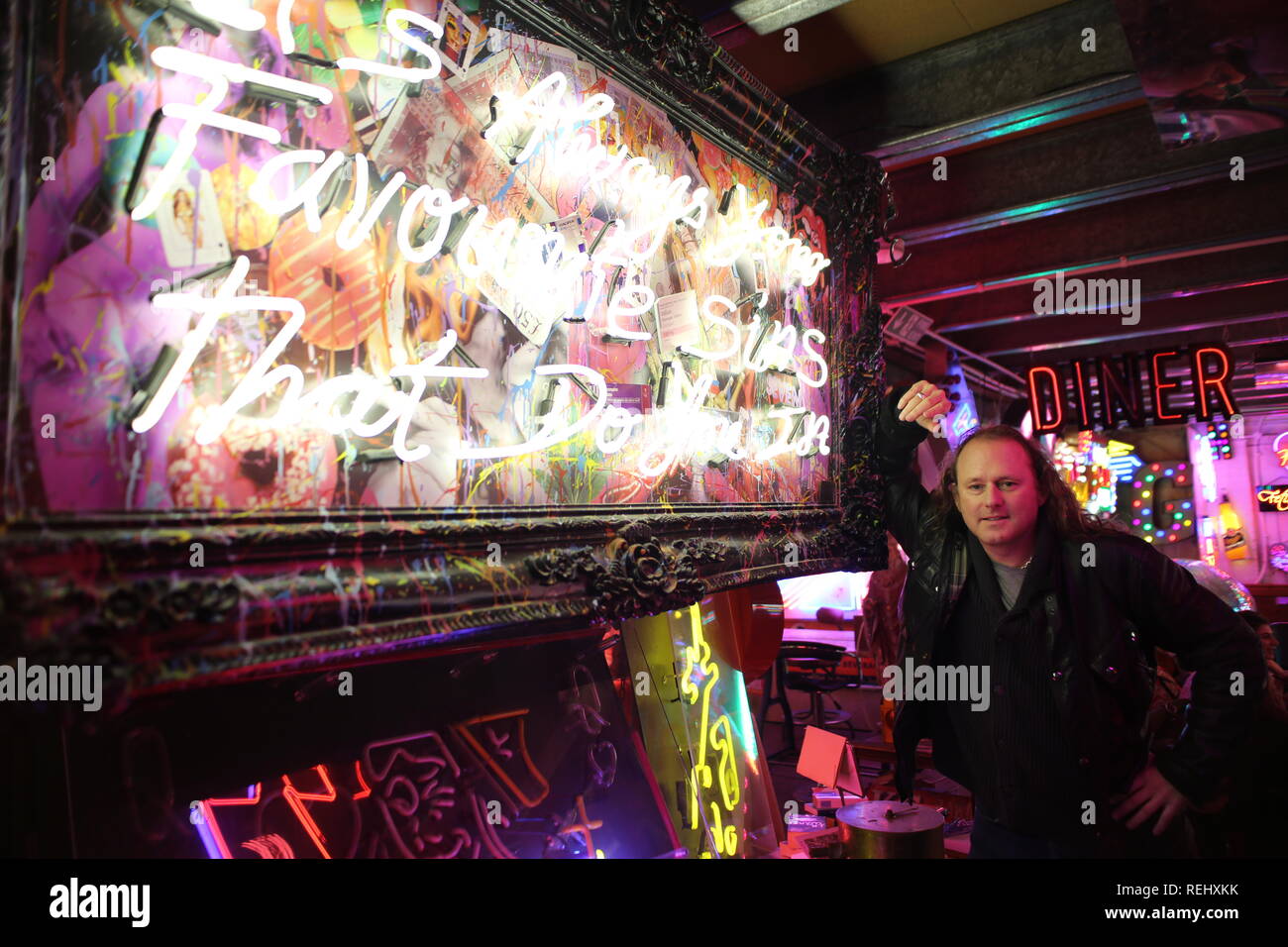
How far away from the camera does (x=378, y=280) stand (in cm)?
150

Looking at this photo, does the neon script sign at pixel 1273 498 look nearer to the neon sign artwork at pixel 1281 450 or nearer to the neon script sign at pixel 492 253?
the neon sign artwork at pixel 1281 450

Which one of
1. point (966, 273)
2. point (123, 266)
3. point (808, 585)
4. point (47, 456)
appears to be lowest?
point (808, 585)

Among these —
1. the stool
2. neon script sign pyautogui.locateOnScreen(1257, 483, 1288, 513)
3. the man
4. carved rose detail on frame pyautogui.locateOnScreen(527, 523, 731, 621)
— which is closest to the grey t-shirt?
the man

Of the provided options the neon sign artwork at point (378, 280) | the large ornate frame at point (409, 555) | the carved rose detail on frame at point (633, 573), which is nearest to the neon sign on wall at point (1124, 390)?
the large ornate frame at point (409, 555)

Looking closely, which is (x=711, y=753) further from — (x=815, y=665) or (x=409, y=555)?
(x=815, y=665)

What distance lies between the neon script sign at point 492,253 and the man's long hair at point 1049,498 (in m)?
0.52

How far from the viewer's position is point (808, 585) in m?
11.3

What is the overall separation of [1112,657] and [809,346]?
136cm

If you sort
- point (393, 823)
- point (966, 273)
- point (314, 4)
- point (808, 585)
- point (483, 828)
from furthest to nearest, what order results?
point (808, 585) < point (966, 273) < point (483, 828) < point (393, 823) < point (314, 4)

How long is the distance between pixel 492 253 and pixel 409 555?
69 centimetres
